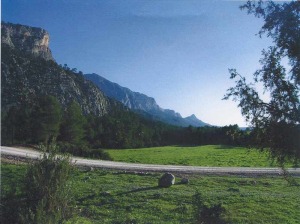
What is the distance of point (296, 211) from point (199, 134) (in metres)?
82.6

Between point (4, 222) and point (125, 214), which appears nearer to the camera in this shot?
point (4, 222)

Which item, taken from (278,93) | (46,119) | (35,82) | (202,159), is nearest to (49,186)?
(278,93)

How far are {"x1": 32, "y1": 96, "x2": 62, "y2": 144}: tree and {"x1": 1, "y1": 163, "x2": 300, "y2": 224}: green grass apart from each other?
3110 centimetres

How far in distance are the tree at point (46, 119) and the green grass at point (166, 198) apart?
3110cm

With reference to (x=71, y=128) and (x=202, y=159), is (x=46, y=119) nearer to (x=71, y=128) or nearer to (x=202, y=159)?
(x=71, y=128)

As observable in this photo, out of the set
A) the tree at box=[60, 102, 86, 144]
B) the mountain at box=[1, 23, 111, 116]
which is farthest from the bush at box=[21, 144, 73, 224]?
the mountain at box=[1, 23, 111, 116]

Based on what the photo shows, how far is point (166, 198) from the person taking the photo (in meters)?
20.6

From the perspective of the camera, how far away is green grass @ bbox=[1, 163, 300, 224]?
1783cm

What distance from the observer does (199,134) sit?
335 feet

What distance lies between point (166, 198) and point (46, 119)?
41448 mm

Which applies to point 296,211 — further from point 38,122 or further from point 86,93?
point 86,93

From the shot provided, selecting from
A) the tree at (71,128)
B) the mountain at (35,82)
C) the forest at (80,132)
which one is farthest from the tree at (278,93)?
the mountain at (35,82)

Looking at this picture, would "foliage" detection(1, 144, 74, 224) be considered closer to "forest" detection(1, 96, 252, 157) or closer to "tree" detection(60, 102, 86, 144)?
"forest" detection(1, 96, 252, 157)

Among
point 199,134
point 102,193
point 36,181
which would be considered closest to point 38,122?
point 102,193
